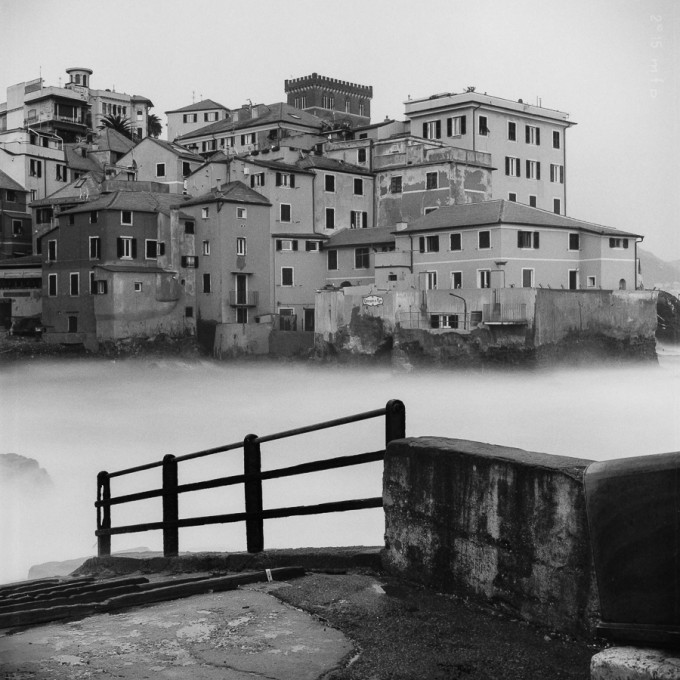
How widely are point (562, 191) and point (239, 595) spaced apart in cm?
4545

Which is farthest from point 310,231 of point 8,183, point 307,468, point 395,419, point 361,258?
point 395,419

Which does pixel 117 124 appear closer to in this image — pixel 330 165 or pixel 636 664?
pixel 330 165

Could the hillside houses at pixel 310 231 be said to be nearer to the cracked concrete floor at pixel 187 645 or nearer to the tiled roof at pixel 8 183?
the tiled roof at pixel 8 183

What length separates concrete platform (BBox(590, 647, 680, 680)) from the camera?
5.72 feet

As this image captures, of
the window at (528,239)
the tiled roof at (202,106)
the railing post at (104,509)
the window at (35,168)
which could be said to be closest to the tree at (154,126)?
the tiled roof at (202,106)

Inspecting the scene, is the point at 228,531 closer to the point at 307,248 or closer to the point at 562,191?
the point at 307,248

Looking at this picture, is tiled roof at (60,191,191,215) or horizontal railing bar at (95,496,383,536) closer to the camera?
horizontal railing bar at (95,496,383,536)

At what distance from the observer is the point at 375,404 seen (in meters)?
39.1

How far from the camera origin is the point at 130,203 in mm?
38031

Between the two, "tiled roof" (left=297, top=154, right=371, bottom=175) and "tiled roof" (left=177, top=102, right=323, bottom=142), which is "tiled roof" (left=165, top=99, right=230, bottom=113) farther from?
"tiled roof" (left=297, top=154, right=371, bottom=175)

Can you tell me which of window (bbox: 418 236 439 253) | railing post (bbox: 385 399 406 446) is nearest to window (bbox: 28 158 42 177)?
window (bbox: 418 236 439 253)

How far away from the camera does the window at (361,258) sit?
39219 millimetres

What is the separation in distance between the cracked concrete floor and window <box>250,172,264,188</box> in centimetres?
3764

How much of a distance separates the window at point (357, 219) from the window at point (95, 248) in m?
11.3
